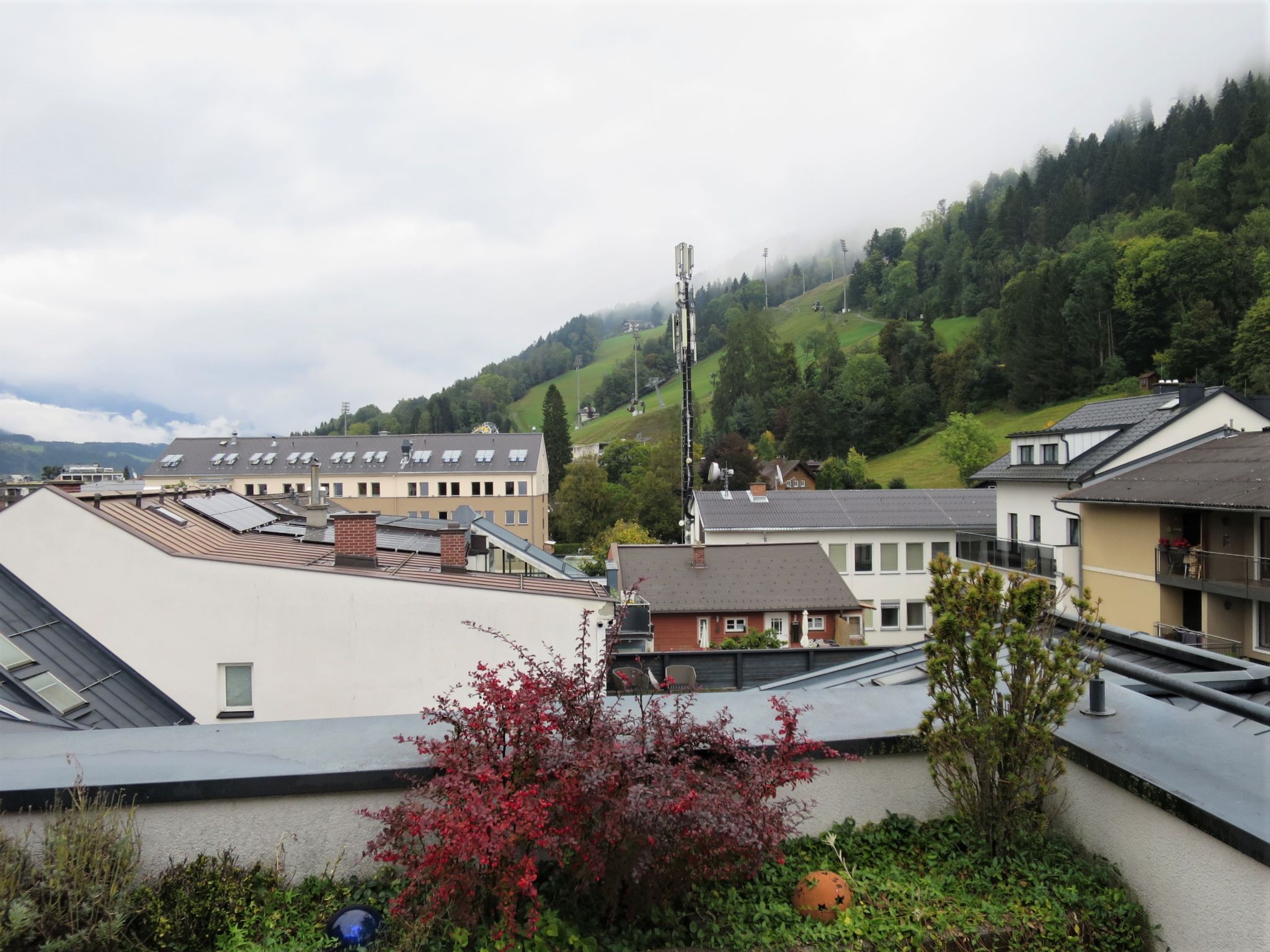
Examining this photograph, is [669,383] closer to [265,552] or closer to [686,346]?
[686,346]

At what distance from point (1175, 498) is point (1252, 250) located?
63.8m

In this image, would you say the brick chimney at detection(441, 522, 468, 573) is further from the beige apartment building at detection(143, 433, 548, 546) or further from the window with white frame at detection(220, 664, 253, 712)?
the beige apartment building at detection(143, 433, 548, 546)

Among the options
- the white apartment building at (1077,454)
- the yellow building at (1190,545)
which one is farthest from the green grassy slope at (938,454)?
the yellow building at (1190,545)

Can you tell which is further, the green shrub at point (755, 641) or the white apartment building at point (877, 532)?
the white apartment building at point (877, 532)

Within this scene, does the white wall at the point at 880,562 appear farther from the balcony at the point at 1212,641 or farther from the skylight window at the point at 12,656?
the skylight window at the point at 12,656

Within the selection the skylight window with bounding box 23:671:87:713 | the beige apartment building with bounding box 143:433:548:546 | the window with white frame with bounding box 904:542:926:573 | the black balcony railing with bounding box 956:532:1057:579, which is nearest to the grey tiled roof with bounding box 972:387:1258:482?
the black balcony railing with bounding box 956:532:1057:579

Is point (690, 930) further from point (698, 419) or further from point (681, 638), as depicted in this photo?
point (698, 419)

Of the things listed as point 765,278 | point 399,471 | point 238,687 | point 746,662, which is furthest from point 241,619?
point 765,278

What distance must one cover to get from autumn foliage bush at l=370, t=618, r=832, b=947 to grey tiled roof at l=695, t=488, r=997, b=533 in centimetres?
3199

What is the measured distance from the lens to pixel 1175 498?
19422mm

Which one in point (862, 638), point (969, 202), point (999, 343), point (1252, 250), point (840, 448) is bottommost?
point (862, 638)

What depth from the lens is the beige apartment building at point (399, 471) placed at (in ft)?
194

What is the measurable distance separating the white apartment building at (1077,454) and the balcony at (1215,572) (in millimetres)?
3746

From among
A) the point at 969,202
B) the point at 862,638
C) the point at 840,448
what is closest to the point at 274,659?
the point at 862,638
